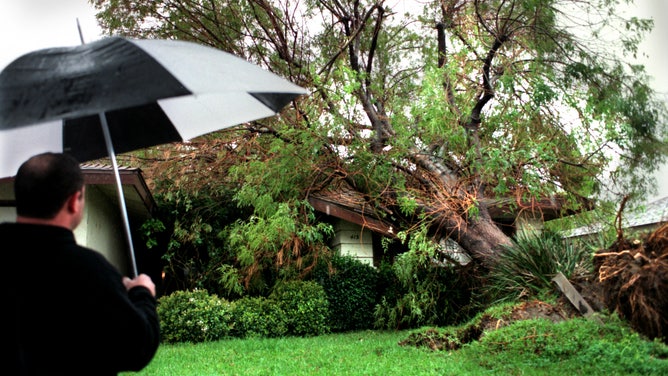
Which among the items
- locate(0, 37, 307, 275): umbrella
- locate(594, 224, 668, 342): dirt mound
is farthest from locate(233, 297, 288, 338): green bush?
locate(0, 37, 307, 275): umbrella

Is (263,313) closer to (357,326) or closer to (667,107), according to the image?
(357,326)

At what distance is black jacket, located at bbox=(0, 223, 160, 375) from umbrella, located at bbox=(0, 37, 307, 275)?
2.25 feet

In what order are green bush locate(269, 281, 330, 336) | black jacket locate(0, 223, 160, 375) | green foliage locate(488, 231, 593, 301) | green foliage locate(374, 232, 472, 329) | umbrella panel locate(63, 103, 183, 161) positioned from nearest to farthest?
1. black jacket locate(0, 223, 160, 375)
2. umbrella panel locate(63, 103, 183, 161)
3. green foliage locate(488, 231, 593, 301)
4. green bush locate(269, 281, 330, 336)
5. green foliage locate(374, 232, 472, 329)

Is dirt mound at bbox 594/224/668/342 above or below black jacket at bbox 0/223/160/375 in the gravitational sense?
below

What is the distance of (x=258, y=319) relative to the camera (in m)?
12.1

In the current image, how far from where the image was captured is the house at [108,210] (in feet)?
32.6

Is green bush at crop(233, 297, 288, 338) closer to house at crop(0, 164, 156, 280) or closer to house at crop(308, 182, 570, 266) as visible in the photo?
house at crop(308, 182, 570, 266)

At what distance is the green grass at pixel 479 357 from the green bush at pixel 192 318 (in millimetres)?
1206

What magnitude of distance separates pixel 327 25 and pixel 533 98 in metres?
5.49

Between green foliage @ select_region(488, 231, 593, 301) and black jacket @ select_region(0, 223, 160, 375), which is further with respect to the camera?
green foliage @ select_region(488, 231, 593, 301)

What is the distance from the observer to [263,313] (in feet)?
40.4

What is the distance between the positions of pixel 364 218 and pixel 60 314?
11402 millimetres

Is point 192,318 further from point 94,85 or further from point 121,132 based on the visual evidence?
point 94,85

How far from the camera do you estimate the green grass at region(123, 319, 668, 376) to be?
269 inches
